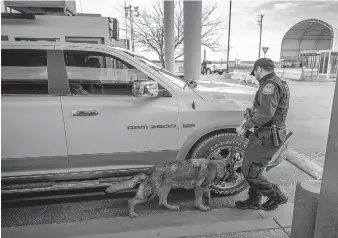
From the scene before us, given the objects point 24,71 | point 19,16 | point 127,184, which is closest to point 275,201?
point 127,184

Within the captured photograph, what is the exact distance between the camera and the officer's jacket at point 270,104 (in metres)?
2.88

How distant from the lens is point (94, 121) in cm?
328

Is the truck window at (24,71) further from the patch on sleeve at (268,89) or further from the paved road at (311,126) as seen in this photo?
the paved road at (311,126)

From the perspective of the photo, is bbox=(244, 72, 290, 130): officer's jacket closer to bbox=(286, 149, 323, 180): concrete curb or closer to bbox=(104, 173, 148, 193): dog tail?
bbox=(104, 173, 148, 193): dog tail

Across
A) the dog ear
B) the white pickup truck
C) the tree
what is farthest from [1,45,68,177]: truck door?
the tree

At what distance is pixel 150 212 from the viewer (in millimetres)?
3346

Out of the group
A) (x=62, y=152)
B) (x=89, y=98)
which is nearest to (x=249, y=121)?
(x=89, y=98)

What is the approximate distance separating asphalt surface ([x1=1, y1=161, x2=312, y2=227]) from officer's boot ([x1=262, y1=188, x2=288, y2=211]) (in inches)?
15.8

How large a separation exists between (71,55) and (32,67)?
1.77 ft

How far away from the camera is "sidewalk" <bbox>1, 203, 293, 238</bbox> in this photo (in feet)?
9.39

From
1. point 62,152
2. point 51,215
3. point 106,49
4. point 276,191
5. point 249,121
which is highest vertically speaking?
point 106,49

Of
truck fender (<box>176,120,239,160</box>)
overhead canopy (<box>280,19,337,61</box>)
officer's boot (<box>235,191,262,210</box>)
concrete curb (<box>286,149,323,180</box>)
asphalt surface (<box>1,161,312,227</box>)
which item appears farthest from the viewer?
overhead canopy (<box>280,19,337,61</box>)

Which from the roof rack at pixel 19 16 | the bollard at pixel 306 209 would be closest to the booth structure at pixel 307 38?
the roof rack at pixel 19 16

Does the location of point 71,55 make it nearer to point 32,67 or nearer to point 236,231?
point 32,67
